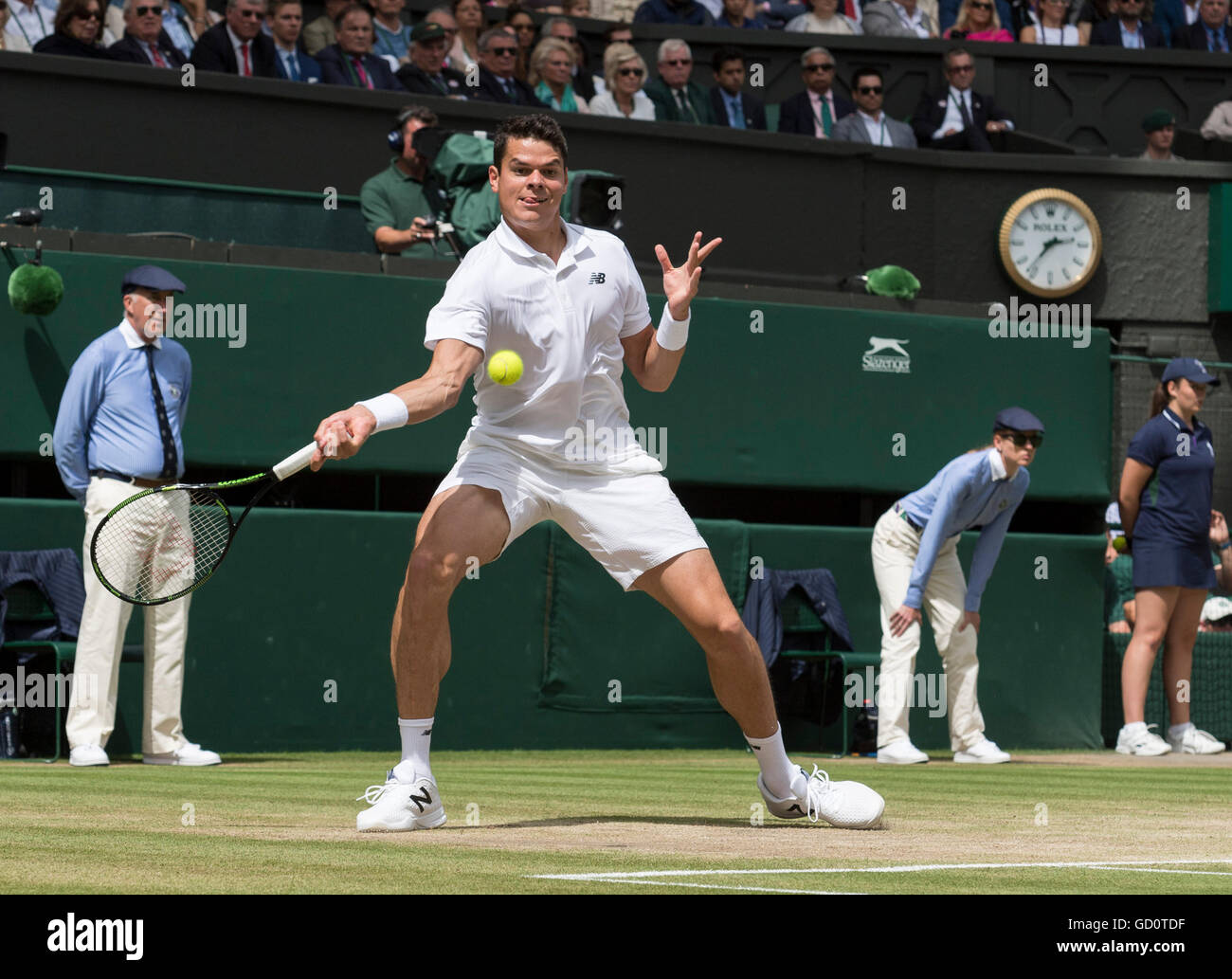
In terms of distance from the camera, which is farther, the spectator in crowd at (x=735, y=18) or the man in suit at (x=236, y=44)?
the spectator in crowd at (x=735, y=18)

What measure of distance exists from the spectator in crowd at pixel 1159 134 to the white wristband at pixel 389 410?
11695 mm

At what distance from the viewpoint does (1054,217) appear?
1563cm

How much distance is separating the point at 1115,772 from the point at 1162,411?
8.98 feet

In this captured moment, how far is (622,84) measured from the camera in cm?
1402

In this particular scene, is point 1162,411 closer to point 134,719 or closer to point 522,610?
point 522,610

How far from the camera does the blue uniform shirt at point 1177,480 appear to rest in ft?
39.3

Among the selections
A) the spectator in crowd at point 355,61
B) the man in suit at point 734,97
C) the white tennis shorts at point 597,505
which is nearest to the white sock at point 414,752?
the white tennis shorts at point 597,505

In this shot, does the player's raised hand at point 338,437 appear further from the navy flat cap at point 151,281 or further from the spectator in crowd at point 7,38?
the spectator in crowd at point 7,38

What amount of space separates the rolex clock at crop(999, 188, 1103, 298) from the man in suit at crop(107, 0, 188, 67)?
667 centimetres

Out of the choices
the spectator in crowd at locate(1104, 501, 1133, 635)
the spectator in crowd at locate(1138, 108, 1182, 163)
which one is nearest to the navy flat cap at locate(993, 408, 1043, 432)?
the spectator in crowd at locate(1104, 501, 1133, 635)

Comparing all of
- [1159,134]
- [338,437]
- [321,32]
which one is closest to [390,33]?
[321,32]

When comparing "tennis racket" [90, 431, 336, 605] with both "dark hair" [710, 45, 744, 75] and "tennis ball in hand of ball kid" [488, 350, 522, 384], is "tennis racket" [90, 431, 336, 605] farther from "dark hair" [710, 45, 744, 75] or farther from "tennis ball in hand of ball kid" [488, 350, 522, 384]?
"dark hair" [710, 45, 744, 75]

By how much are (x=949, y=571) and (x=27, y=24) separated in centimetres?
667

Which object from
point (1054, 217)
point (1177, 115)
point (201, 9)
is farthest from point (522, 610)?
point (1177, 115)
